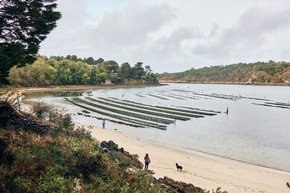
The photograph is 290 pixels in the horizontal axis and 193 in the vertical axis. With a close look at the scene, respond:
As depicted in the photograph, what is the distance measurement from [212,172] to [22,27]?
55.5 feet

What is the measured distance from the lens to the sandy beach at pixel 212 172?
1888cm

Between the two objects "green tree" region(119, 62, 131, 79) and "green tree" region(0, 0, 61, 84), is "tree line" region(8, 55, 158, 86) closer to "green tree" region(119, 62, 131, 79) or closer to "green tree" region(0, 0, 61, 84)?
"green tree" region(119, 62, 131, 79)

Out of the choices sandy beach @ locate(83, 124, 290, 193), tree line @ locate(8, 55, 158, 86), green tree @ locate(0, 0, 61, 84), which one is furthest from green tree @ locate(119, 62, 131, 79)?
green tree @ locate(0, 0, 61, 84)

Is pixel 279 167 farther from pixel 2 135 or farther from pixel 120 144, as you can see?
pixel 2 135

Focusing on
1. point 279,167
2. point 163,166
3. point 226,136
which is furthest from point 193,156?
point 226,136

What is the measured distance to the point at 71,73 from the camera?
13012 cm

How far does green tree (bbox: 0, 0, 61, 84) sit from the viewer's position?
14078 mm

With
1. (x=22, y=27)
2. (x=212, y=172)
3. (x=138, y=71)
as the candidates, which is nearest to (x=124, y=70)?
(x=138, y=71)

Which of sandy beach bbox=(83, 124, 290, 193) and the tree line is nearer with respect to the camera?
sandy beach bbox=(83, 124, 290, 193)

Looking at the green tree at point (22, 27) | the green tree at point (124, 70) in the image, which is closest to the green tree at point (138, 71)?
the green tree at point (124, 70)

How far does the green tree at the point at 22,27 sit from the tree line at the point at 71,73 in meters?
58.4

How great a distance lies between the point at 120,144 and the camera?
2789 centimetres

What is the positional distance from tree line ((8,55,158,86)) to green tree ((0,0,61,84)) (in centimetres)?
5838

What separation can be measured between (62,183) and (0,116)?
6388 millimetres
